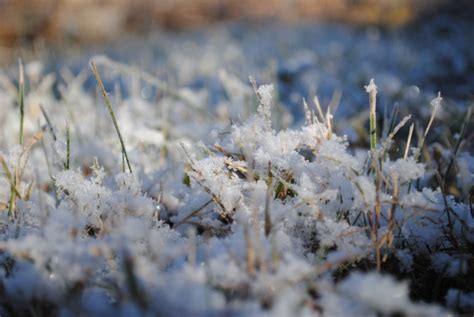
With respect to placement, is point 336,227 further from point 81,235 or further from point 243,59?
point 243,59

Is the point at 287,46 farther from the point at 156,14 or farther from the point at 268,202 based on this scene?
the point at 156,14

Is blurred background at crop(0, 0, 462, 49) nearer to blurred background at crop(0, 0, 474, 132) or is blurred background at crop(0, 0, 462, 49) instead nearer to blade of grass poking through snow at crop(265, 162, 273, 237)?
blurred background at crop(0, 0, 474, 132)

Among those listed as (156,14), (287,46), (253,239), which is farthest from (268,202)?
(156,14)

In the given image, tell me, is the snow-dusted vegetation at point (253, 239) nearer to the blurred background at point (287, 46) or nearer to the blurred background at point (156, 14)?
the blurred background at point (287, 46)

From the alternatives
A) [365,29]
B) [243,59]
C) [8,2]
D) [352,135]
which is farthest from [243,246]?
[8,2]

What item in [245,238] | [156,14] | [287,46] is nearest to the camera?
[245,238]

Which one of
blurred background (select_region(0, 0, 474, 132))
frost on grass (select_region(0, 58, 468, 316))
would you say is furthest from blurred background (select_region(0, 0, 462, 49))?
frost on grass (select_region(0, 58, 468, 316))

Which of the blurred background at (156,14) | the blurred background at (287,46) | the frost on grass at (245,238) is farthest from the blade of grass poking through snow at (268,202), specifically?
the blurred background at (156,14)

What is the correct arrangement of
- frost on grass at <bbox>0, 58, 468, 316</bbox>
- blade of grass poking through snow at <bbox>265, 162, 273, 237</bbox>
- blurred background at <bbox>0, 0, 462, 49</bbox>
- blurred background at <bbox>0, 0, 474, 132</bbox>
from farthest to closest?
blurred background at <bbox>0, 0, 462, 49</bbox> < blurred background at <bbox>0, 0, 474, 132</bbox> < blade of grass poking through snow at <bbox>265, 162, 273, 237</bbox> < frost on grass at <bbox>0, 58, 468, 316</bbox>
